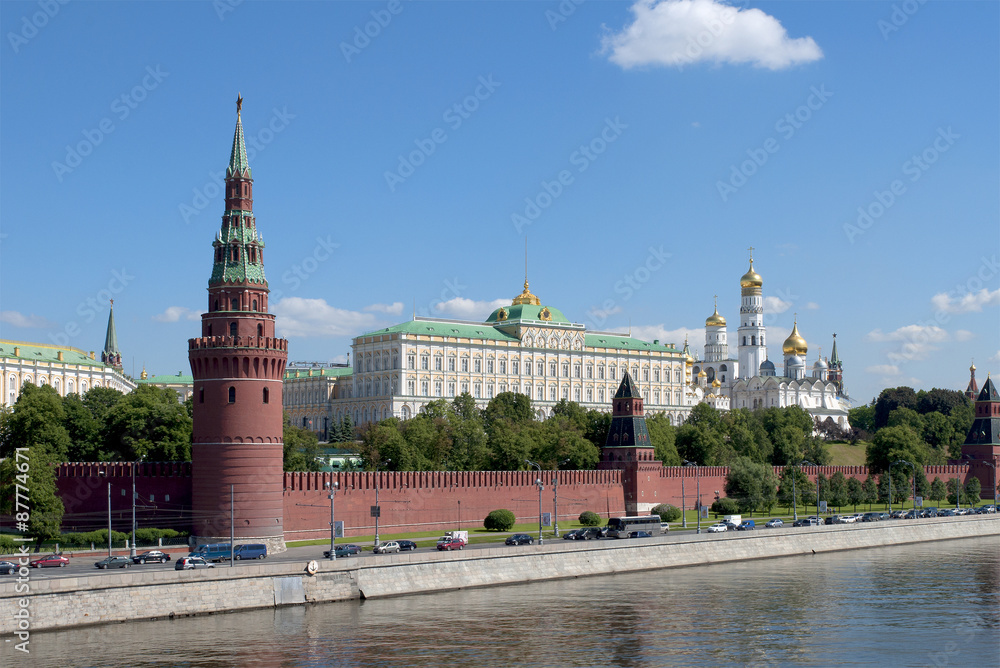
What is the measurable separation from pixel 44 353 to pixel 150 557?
98447 mm

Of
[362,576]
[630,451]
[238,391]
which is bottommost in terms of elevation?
[362,576]

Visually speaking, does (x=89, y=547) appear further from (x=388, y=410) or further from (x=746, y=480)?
(x=388, y=410)

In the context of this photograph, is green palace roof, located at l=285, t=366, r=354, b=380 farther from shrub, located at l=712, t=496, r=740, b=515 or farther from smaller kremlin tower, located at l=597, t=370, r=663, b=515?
shrub, located at l=712, t=496, r=740, b=515

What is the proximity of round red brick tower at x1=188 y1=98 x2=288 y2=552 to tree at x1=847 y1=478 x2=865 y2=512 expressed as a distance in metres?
55.3

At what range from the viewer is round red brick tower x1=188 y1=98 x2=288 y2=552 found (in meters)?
67.6

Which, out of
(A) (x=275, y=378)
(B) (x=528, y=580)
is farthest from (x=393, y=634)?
(A) (x=275, y=378)

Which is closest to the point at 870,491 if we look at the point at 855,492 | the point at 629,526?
the point at 855,492

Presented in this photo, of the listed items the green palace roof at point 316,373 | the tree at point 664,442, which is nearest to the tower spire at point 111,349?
the green palace roof at point 316,373

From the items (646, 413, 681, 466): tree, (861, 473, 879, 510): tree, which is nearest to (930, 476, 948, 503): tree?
(861, 473, 879, 510): tree

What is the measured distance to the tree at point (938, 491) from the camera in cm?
11419

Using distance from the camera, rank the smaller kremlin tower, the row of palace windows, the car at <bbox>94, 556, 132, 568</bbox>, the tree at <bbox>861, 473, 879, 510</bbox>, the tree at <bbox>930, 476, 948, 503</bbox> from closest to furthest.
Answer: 1. the car at <bbox>94, 556, 132, 568</bbox>
2. the smaller kremlin tower
3. the tree at <bbox>861, 473, 879, 510</bbox>
4. the tree at <bbox>930, 476, 948, 503</bbox>
5. the row of palace windows

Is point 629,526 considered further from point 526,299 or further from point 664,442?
point 526,299

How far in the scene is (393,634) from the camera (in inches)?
1864

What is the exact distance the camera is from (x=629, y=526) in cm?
7512
